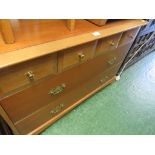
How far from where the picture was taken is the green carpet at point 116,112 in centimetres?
134

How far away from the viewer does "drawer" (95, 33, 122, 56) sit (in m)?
1.03

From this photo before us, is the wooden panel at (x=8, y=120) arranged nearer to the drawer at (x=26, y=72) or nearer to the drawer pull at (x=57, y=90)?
the drawer at (x=26, y=72)

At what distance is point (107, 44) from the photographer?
1102mm

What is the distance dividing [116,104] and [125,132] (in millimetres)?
339

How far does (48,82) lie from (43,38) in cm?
27

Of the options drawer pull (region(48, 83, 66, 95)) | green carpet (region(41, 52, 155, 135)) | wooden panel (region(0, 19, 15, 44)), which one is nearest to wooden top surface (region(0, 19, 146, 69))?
wooden panel (region(0, 19, 15, 44))

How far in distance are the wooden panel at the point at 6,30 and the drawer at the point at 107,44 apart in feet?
1.94

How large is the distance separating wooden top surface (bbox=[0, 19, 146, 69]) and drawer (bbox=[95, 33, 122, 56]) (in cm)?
8

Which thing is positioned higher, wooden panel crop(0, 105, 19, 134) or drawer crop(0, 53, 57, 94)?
drawer crop(0, 53, 57, 94)

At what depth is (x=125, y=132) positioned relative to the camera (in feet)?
4.51

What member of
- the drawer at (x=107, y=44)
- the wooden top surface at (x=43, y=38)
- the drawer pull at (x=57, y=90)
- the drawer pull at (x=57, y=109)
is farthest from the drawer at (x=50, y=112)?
the wooden top surface at (x=43, y=38)

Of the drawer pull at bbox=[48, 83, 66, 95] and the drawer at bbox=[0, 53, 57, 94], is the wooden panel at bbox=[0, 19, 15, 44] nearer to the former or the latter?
the drawer at bbox=[0, 53, 57, 94]
